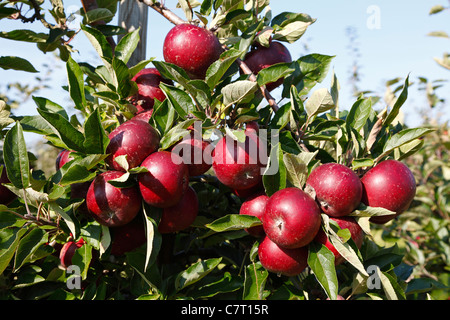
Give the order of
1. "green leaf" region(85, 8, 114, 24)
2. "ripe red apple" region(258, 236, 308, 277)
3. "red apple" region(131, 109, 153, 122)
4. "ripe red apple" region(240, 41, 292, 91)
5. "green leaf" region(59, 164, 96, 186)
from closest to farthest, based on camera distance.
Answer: "green leaf" region(59, 164, 96, 186) < "ripe red apple" region(258, 236, 308, 277) < "red apple" region(131, 109, 153, 122) < "ripe red apple" region(240, 41, 292, 91) < "green leaf" region(85, 8, 114, 24)

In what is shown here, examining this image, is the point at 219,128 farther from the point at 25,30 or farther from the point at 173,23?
the point at 25,30

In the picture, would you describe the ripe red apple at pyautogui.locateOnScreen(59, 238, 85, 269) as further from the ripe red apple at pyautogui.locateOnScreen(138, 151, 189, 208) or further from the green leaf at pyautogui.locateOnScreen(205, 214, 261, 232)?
the green leaf at pyautogui.locateOnScreen(205, 214, 261, 232)

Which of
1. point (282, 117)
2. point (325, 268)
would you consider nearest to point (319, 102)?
point (282, 117)


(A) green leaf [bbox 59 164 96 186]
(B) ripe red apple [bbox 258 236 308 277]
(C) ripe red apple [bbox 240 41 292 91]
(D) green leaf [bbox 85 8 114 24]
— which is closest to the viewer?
(A) green leaf [bbox 59 164 96 186]

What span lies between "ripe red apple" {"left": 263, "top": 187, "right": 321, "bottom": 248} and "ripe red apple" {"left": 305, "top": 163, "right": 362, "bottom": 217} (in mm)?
36

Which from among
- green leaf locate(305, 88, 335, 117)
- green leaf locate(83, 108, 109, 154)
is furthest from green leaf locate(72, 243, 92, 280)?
green leaf locate(305, 88, 335, 117)

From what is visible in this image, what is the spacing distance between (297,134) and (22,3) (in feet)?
3.87

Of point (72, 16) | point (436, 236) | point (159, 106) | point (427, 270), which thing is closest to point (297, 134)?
point (159, 106)

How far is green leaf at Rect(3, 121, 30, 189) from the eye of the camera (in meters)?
0.99

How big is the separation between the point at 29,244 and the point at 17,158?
0.71ft

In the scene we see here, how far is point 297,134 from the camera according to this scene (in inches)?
46.3

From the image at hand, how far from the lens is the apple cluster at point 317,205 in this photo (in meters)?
0.96

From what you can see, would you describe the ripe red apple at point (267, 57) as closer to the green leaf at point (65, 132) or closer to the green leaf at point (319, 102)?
the green leaf at point (319, 102)

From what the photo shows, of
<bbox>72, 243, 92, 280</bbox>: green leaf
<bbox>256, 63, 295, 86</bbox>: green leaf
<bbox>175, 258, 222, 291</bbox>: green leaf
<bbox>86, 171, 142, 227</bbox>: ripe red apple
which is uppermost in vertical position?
<bbox>256, 63, 295, 86</bbox>: green leaf
